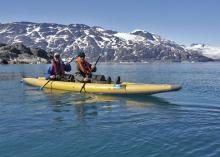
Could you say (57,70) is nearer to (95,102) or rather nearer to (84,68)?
(84,68)

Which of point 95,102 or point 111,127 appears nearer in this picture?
point 111,127

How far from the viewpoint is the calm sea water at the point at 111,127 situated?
11775 mm

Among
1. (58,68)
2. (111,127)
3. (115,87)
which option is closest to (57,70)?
(58,68)

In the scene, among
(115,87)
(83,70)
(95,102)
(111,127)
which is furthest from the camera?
(83,70)

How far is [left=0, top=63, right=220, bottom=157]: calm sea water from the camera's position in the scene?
11775 millimetres

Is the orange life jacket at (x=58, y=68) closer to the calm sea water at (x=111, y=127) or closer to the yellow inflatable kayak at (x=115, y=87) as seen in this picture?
the yellow inflatable kayak at (x=115, y=87)

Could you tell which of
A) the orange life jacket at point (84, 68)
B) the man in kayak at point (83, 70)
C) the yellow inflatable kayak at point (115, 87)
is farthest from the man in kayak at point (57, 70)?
the orange life jacket at point (84, 68)

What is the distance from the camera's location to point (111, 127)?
→ 14.8 metres

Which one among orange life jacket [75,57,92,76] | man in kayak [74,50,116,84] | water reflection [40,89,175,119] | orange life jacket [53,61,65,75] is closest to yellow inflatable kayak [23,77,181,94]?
water reflection [40,89,175,119]

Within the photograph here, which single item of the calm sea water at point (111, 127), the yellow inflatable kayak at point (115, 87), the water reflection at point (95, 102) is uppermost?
the yellow inflatable kayak at point (115, 87)

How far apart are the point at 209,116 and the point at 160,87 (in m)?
5.54

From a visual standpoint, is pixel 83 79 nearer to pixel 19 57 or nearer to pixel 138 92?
pixel 138 92

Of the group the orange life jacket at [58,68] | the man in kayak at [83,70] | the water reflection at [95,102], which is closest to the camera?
the water reflection at [95,102]

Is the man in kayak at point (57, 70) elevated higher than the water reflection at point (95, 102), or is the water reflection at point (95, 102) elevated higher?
the man in kayak at point (57, 70)
